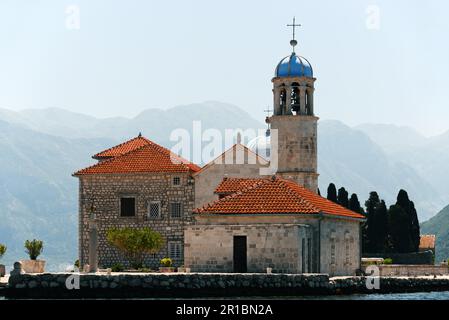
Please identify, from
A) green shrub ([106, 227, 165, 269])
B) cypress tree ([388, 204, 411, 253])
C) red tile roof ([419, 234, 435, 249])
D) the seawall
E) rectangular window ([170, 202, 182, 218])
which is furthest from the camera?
red tile roof ([419, 234, 435, 249])

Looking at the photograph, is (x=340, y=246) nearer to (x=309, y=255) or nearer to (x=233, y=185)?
(x=309, y=255)

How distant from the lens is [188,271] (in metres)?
50.7

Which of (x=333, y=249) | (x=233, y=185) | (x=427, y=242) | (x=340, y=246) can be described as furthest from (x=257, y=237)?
(x=427, y=242)

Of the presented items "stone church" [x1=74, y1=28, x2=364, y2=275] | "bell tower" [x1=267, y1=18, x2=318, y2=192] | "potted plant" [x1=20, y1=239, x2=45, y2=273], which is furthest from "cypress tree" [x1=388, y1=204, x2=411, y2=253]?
"potted plant" [x1=20, y1=239, x2=45, y2=273]

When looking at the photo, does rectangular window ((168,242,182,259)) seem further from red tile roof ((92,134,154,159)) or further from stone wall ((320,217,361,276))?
stone wall ((320,217,361,276))

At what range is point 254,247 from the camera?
50.0 metres

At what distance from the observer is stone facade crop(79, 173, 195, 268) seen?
64938 millimetres

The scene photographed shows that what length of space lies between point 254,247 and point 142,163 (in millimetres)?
17034

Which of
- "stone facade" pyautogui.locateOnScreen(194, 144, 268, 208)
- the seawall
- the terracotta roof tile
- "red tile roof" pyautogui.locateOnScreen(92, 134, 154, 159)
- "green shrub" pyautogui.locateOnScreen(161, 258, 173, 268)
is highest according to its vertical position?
"red tile roof" pyautogui.locateOnScreen(92, 134, 154, 159)

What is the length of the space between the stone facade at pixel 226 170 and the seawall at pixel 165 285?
1589 cm

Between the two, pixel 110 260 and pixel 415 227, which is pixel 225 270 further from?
pixel 415 227

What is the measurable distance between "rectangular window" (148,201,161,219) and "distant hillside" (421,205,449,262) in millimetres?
83535
